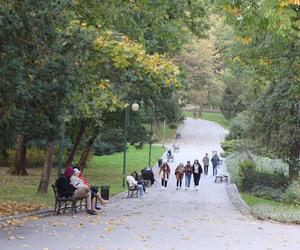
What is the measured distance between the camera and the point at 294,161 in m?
31.4

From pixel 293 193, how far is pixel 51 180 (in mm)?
13453

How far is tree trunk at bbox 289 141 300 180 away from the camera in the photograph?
31.4 meters

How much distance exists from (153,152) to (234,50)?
148 ft

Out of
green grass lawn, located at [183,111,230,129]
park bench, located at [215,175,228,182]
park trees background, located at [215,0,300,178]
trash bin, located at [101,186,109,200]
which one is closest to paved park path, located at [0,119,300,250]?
trash bin, located at [101,186,109,200]

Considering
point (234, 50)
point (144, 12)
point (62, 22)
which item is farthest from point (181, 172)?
point (62, 22)

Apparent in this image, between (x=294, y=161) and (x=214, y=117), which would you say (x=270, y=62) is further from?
(x=214, y=117)

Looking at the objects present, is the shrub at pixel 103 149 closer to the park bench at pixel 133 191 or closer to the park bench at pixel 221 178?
the park bench at pixel 221 178

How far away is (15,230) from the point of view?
1203 cm

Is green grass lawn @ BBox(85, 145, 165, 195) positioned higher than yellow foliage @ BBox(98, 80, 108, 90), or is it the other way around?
yellow foliage @ BBox(98, 80, 108, 90)

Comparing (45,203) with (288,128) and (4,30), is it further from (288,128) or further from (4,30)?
(288,128)

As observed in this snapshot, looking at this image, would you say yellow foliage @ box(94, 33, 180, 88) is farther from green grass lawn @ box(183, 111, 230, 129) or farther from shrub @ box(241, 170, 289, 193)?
green grass lawn @ box(183, 111, 230, 129)

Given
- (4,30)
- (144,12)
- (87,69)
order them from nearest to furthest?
(4,30), (87,69), (144,12)

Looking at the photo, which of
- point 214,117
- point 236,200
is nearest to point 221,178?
point 236,200

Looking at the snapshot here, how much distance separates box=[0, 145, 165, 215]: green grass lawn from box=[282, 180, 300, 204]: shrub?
7.99m
